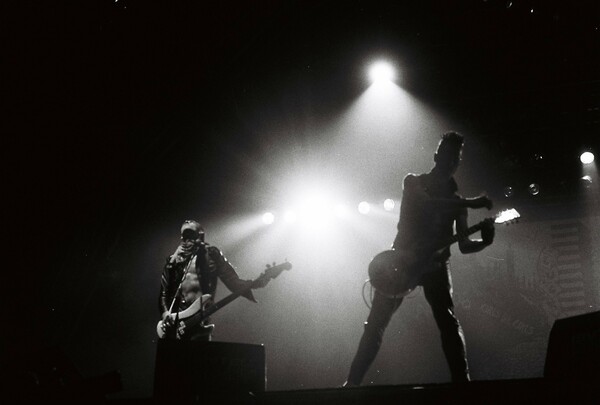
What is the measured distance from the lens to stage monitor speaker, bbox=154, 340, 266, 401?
3.08 meters

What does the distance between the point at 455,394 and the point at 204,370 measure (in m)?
1.29

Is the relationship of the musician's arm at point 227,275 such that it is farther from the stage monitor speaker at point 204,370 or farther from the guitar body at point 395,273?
the stage monitor speaker at point 204,370

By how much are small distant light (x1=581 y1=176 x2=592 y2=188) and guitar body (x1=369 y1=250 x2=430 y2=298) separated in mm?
5157

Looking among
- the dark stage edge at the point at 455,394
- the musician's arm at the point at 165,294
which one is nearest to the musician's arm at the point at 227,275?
the musician's arm at the point at 165,294

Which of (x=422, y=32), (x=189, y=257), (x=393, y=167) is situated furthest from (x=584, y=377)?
(x=393, y=167)

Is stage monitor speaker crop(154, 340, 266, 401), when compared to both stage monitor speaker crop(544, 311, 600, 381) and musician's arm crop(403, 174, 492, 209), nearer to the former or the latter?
stage monitor speaker crop(544, 311, 600, 381)

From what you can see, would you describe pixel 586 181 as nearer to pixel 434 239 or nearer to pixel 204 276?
pixel 434 239

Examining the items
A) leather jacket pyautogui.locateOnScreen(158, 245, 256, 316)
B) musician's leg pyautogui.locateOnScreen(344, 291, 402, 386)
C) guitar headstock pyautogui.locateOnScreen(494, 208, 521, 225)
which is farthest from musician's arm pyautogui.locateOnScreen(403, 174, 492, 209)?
leather jacket pyautogui.locateOnScreen(158, 245, 256, 316)

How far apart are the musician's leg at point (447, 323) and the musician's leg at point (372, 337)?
0.96ft

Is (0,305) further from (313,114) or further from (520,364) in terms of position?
(520,364)

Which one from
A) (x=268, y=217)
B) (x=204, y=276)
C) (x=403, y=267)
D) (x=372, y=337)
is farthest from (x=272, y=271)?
(x=268, y=217)

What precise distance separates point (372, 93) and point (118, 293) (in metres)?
5.01

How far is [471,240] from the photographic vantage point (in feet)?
14.5

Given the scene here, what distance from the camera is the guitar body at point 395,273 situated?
452 cm
